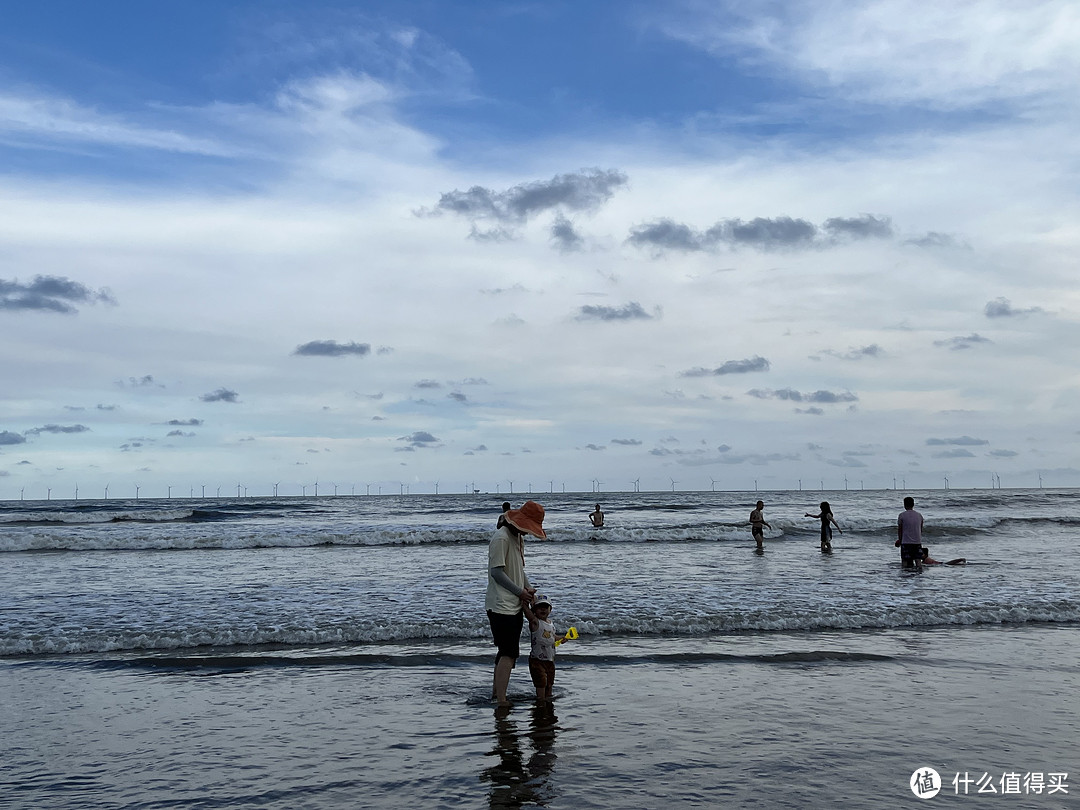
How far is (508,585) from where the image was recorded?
7816 mm

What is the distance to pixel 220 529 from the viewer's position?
46188 millimetres

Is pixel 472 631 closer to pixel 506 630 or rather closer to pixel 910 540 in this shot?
pixel 506 630

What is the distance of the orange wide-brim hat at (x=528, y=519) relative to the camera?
778cm

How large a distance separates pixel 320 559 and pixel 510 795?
825 inches

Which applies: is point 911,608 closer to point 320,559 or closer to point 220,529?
point 320,559

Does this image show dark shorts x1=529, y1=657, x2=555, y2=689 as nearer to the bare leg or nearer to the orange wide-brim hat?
the bare leg

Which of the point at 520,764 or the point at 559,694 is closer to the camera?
the point at 520,764

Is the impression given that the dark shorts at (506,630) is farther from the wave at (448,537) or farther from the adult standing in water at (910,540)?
the wave at (448,537)

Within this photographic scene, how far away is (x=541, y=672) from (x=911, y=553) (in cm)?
1577

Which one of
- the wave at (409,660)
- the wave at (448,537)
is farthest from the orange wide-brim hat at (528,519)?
the wave at (448,537)

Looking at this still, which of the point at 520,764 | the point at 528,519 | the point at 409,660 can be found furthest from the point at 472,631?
the point at 520,764

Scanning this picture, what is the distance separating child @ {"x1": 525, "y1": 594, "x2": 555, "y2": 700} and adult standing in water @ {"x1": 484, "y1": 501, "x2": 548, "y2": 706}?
0.56 feet

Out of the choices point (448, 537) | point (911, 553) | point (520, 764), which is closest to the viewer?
point (520, 764)

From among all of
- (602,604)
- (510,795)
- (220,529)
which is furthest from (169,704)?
(220,529)
